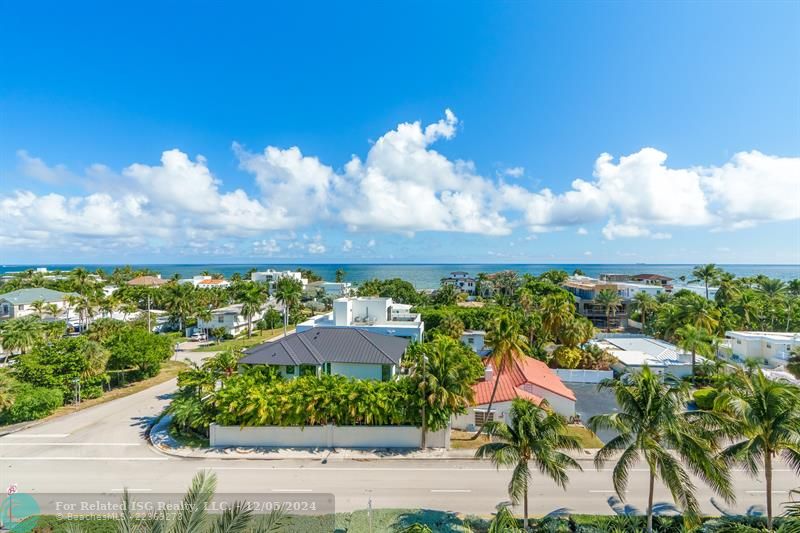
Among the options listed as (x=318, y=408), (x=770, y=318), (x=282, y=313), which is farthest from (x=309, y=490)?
(x=770, y=318)

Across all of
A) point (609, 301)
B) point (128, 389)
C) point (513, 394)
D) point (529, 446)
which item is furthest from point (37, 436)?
point (609, 301)

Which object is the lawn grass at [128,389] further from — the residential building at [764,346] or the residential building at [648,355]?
the residential building at [764,346]

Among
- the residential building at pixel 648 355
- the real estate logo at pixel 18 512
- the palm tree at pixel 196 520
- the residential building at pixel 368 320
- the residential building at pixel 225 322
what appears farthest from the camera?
the residential building at pixel 225 322

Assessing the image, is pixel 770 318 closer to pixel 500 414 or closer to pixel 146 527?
pixel 500 414

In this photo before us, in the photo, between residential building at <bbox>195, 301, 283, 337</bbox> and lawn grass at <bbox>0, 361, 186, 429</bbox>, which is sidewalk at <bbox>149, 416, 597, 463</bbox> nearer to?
lawn grass at <bbox>0, 361, 186, 429</bbox>

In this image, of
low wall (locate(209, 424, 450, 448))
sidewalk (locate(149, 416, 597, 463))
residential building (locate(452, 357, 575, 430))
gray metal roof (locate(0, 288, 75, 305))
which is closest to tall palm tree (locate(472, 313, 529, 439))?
residential building (locate(452, 357, 575, 430))

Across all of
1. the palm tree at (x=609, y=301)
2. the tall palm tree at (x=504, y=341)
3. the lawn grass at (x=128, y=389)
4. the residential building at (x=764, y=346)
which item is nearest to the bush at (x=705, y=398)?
the residential building at (x=764, y=346)
